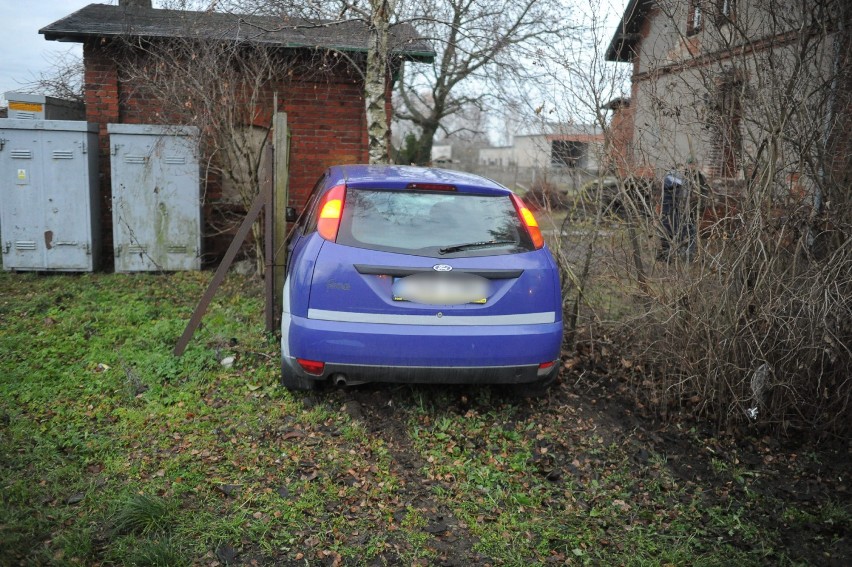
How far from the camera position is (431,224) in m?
4.57

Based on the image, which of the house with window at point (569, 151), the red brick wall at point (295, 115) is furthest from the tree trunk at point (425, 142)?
the house with window at point (569, 151)

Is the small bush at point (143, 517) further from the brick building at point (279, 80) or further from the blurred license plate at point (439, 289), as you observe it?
the brick building at point (279, 80)

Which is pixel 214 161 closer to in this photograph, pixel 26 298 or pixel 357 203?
pixel 26 298

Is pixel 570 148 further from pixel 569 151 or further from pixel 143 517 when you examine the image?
pixel 143 517

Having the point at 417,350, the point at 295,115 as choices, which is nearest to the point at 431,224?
the point at 417,350

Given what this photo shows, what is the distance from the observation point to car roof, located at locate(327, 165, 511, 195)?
468cm

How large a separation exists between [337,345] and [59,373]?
2571mm

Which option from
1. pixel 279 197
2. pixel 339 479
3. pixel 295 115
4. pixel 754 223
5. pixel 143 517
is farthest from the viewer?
pixel 295 115

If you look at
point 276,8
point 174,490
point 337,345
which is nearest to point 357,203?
point 337,345

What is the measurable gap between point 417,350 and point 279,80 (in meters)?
6.87

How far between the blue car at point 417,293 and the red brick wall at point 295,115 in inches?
226

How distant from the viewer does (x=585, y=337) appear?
241 inches

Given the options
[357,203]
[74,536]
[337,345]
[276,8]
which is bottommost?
[74,536]

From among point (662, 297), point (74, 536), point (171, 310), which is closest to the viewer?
point (74, 536)
